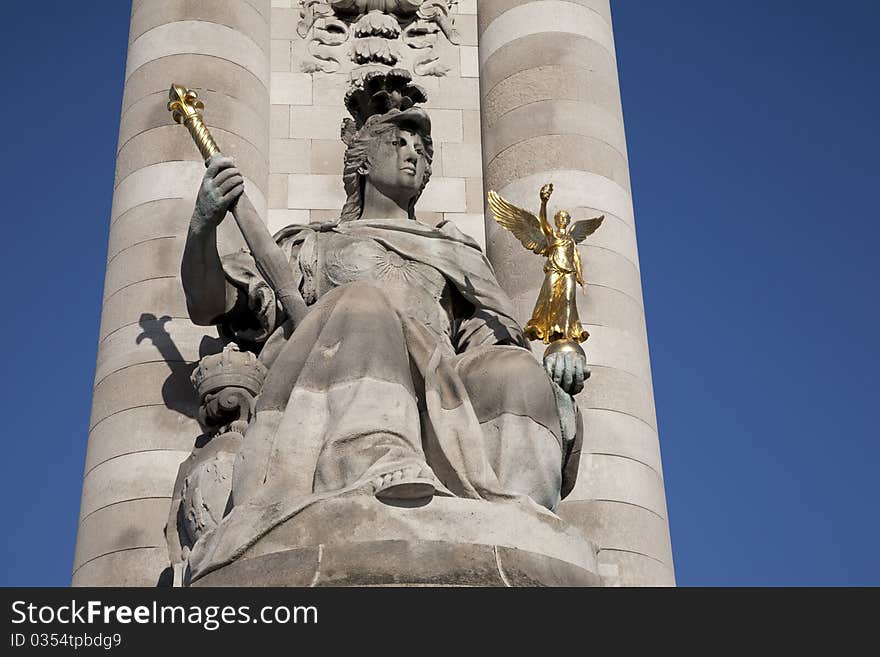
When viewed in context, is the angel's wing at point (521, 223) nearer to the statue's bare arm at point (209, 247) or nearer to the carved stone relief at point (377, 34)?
the statue's bare arm at point (209, 247)

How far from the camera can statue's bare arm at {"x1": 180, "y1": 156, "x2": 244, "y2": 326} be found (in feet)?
29.6

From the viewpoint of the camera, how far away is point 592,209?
475 inches

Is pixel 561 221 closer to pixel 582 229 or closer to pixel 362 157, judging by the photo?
pixel 582 229

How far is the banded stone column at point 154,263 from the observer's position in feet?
35.0

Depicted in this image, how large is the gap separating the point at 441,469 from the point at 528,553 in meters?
0.81

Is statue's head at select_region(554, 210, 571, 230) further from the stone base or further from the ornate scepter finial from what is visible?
the stone base

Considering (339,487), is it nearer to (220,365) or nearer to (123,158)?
(220,365)

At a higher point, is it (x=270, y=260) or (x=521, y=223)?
(x=521, y=223)

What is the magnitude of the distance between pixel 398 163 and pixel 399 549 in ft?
12.7

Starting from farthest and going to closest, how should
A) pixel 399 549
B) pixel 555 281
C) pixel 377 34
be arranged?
pixel 377 34
pixel 555 281
pixel 399 549

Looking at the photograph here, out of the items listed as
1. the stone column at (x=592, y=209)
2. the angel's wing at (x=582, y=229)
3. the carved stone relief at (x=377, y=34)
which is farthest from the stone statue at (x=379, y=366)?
the carved stone relief at (x=377, y=34)

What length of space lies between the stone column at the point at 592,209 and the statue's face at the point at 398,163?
6.14 ft

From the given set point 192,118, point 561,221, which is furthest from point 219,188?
point 561,221
